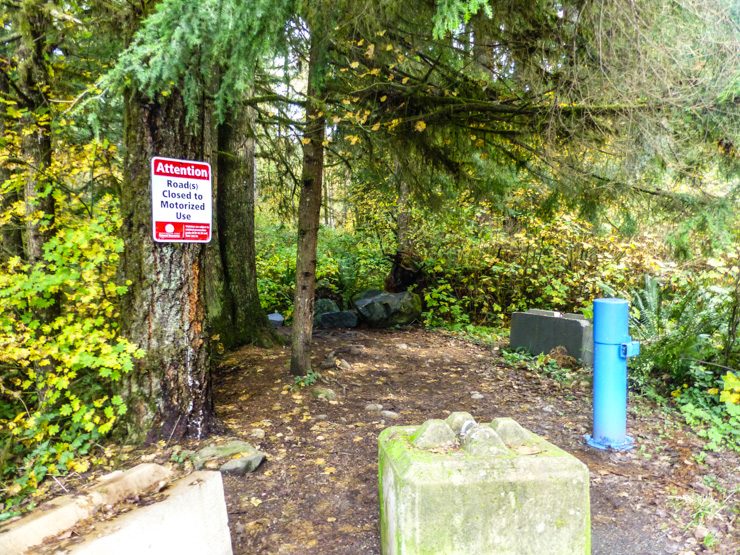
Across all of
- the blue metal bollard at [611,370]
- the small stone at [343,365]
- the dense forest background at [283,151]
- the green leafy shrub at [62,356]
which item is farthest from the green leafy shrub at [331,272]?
the blue metal bollard at [611,370]

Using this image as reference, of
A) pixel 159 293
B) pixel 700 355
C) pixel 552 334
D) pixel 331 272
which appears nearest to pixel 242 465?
pixel 159 293

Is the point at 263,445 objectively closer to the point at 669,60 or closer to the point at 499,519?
the point at 499,519

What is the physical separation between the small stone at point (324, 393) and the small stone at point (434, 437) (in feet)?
8.60

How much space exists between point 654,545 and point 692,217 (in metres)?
3.23

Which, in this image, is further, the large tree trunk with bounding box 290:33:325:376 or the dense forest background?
the large tree trunk with bounding box 290:33:325:376

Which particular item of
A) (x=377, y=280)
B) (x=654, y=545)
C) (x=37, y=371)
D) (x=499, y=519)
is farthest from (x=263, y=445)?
(x=377, y=280)

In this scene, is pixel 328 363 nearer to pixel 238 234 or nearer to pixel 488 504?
pixel 238 234

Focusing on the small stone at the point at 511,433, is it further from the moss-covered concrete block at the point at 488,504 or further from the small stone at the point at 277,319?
the small stone at the point at 277,319

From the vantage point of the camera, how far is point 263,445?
13.0ft

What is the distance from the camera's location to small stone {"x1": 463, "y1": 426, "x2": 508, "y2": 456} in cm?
229

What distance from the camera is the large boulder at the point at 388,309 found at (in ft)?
29.6

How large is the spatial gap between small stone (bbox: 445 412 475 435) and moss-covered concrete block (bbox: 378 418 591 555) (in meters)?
0.26

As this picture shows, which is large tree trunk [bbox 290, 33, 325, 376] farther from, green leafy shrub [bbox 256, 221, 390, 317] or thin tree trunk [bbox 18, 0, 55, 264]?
green leafy shrub [bbox 256, 221, 390, 317]

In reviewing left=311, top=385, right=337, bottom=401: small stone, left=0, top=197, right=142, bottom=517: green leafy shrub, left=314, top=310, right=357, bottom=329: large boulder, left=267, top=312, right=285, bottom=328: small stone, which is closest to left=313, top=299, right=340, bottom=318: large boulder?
left=314, top=310, right=357, bottom=329: large boulder
